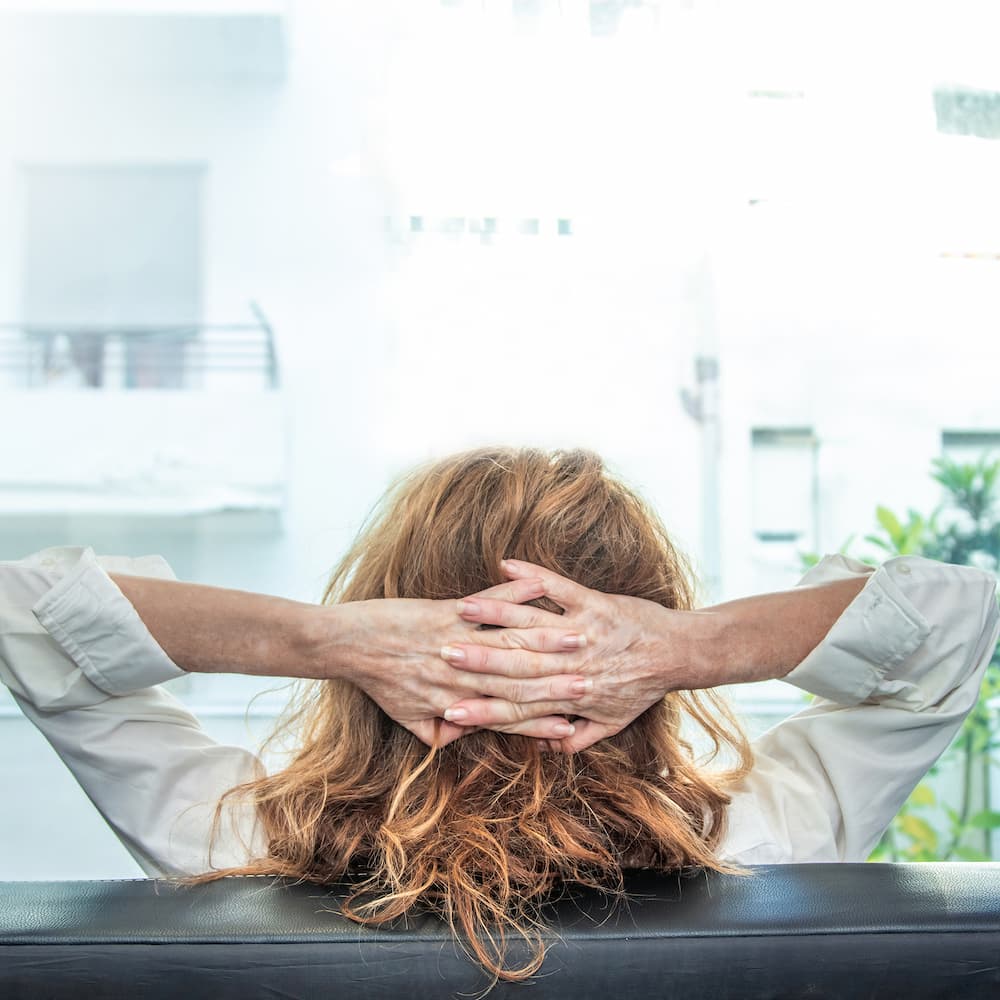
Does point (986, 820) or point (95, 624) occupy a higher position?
point (95, 624)

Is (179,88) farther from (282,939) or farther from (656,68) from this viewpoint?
(282,939)

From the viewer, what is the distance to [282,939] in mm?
629

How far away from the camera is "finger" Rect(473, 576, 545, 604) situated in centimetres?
90

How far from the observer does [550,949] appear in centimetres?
65

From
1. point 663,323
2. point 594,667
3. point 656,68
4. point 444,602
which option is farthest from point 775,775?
point 656,68

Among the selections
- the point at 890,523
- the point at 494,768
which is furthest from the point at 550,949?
the point at 890,523

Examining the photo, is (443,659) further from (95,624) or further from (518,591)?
(95,624)

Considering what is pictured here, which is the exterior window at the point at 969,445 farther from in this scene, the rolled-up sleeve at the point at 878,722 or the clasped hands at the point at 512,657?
the clasped hands at the point at 512,657

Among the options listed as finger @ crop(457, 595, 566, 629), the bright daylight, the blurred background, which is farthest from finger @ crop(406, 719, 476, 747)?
the blurred background

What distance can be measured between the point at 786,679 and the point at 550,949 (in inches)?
17.3

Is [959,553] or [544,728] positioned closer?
[544,728]

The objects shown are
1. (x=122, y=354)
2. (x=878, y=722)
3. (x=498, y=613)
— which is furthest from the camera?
(x=122, y=354)

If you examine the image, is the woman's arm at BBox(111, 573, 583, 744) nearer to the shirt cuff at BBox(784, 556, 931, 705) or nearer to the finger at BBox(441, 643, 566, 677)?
the finger at BBox(441, 643, 566, 677)

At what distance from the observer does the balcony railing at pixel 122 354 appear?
A: 8.29 feet
